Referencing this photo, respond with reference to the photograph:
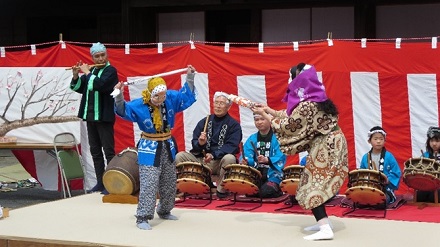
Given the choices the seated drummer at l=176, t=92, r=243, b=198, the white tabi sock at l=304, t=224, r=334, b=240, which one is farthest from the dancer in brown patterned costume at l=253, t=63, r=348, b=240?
the seated drummer at l=176, t=92, r=243, b=198

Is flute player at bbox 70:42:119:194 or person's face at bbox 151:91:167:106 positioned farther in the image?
flute player at bbox 70:42:119:194

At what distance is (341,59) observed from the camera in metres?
8.54

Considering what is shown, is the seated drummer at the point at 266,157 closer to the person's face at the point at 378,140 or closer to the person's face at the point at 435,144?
the person's face at the point at 378,140

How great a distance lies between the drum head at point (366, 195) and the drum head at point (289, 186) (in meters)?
0.55

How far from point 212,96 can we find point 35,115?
257 cm

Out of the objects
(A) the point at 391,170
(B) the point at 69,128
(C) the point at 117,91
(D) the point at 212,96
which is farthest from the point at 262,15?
(C) the point at 117,91

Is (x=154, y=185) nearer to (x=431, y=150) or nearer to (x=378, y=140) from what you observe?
(x=378, y=140)

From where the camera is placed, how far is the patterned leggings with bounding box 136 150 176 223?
22.6 ft

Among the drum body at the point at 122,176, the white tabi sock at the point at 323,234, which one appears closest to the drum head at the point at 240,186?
the drum body at the point at 122,176

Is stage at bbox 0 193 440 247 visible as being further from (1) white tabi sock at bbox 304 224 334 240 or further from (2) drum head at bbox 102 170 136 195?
(2) drum head at bbox 102 170 136 195

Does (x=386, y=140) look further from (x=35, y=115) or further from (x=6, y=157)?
(x=6, y=157)

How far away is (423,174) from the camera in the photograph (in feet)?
24.1

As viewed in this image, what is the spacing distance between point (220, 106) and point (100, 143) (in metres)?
1.66

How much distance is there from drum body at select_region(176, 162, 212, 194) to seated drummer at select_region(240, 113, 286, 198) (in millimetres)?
451
